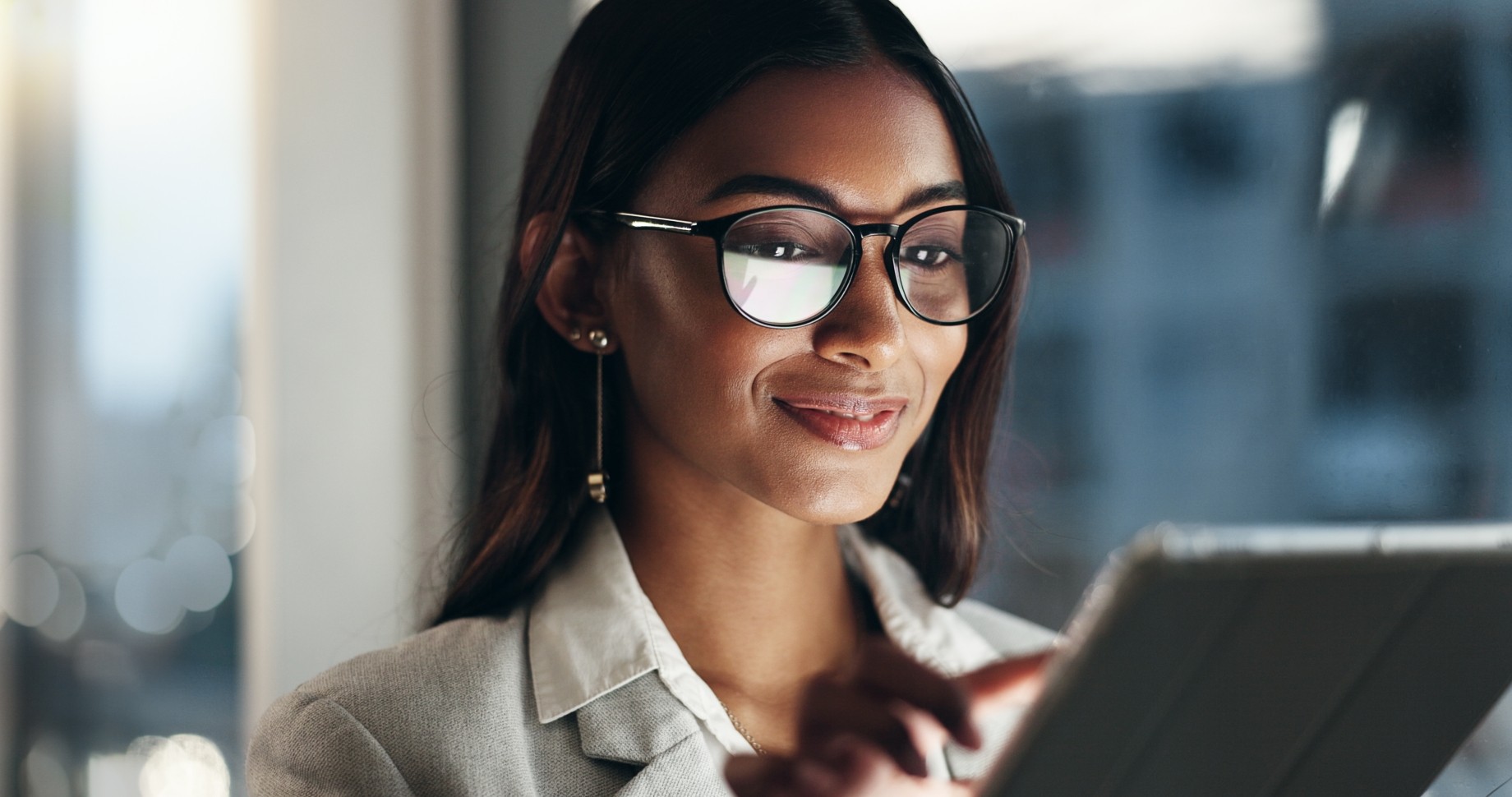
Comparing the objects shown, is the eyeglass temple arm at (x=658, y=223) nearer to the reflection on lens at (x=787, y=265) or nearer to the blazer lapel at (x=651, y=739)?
the reflection on lens at (x=787, y=265)

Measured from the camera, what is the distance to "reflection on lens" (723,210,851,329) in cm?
106

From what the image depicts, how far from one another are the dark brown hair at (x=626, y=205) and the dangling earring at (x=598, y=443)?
0.09 ft

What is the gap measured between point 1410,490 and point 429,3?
1720 mm

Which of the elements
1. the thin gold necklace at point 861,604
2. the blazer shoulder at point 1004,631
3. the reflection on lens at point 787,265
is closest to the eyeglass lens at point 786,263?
the reflection on lens at point 787,265

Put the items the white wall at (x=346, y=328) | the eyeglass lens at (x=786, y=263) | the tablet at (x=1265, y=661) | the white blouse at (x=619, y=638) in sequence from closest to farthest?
the tablet at (x=1265, y=661) → the eyeglass lens at (x=786, y=263) → the white blouse at (x=619, y=638) → the white wall at (x=346, y=328)

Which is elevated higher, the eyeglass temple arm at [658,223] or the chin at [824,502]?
the eyeglass temple arm at [658,223]

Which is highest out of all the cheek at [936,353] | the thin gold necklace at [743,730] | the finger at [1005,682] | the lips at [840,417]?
the cheek at [936,353]

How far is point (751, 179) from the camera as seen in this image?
109 cm

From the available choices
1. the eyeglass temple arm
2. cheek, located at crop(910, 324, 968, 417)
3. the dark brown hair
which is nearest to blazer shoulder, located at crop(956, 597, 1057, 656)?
the dark brown hair

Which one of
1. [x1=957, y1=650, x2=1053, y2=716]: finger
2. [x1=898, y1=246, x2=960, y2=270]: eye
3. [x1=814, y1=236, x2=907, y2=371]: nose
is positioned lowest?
[x1=957, y1=650, x2=1053, y2=716]: finger

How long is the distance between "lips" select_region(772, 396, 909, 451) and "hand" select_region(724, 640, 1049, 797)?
0.40 meters

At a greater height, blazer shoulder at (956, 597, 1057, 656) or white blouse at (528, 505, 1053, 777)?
white blouse at (528, 505, 1053, 777)

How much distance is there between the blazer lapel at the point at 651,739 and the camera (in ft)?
3.68

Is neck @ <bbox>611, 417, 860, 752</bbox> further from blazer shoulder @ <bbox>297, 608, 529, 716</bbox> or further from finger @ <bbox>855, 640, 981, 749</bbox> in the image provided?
finger @ <bbox>855, 640, 981, 749</bbox>
